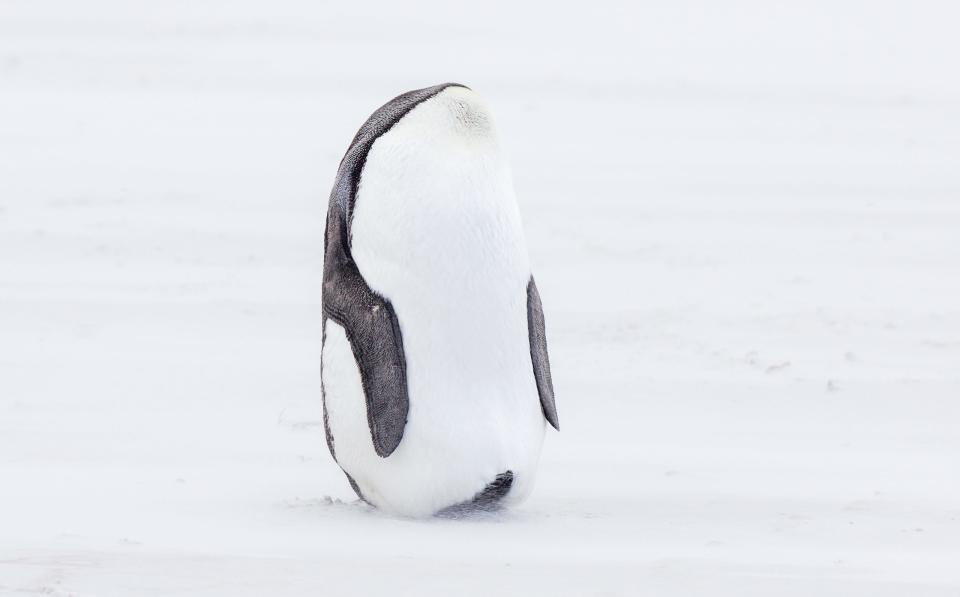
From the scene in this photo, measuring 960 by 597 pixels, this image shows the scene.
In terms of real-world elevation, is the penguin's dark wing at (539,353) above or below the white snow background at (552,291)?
above

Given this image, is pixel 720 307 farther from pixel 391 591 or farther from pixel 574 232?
pixel 391 591

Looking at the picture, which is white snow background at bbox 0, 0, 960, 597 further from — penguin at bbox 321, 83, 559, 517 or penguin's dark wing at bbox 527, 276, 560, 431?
penguin's dark wing at bbox 527, 276, 560, 431

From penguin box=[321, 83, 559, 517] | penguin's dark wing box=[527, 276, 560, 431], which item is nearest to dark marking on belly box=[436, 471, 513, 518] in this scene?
penguin box=[321, 83, 559, 517]

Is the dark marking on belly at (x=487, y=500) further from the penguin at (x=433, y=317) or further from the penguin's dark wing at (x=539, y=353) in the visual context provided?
the penguin's dark wing at (x=539, y=353)

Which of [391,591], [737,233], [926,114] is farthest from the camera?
[926,114]

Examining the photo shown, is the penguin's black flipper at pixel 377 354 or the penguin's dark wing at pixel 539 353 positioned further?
the penguin's dark wing at pixel 539 353

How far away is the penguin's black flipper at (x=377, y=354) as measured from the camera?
408cm

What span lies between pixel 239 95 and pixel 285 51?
5.09 ft

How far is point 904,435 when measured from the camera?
5.67 meters

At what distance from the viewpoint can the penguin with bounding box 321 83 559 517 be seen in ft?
13.4

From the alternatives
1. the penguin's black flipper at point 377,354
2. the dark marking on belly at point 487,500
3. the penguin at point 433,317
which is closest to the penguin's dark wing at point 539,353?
the penguin at point 433,317

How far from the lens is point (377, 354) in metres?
4.10

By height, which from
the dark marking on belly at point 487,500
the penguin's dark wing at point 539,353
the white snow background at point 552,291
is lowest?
the white snow background at point 552,291

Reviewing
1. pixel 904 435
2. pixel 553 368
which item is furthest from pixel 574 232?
pixel 904 435
